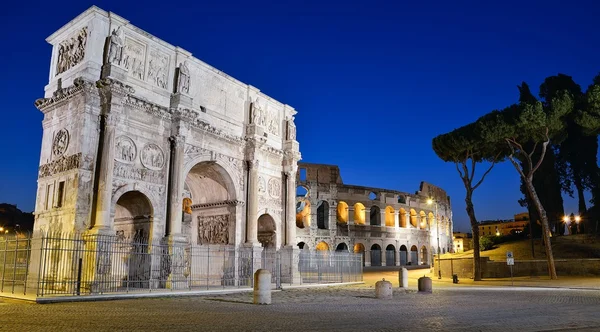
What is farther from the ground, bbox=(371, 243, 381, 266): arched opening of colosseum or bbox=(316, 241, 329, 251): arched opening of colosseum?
bbox=(316, 241, 329, 251): arched opening of colosseum

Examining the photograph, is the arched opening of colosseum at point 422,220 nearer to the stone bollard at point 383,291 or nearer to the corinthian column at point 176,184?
the corinthian column at point 176,184

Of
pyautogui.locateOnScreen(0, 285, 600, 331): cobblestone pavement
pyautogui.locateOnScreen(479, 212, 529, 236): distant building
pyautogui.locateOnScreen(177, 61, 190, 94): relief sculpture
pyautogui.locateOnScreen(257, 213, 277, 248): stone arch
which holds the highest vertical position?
pyautogui.locateOnScreen(177, 61, 190, 94): relief sculpture

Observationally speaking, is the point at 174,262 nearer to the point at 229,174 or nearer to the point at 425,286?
the point at 229,174

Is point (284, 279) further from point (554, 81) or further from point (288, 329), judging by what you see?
point (554, 81)

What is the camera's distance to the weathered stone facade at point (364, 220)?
4347cm

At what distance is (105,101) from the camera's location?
1581cm

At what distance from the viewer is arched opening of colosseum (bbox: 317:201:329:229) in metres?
44.2

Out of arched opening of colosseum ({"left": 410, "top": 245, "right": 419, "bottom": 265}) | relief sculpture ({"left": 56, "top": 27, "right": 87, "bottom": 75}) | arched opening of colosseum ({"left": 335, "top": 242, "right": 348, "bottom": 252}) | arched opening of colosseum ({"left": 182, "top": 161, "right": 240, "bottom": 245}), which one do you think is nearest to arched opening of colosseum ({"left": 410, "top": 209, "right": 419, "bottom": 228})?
arched opening of colosseum ({"left": 410, "top": 245, "right": 419, "bottom": 265})

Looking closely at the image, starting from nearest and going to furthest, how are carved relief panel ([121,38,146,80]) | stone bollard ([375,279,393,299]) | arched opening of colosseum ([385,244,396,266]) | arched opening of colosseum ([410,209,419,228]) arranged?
stone bollard ([375,279,393,299]) → carved relief panel ([121,38,146,80]) → arched opening of colosseum ([385,244,396,266]) → arched opening of colosseum ([410,209,419,228])

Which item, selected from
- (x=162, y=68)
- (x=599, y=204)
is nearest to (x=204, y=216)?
(x=162, y=68)

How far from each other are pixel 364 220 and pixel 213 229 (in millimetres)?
27001

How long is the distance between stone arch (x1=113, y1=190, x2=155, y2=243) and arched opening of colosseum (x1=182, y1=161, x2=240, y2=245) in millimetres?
3460

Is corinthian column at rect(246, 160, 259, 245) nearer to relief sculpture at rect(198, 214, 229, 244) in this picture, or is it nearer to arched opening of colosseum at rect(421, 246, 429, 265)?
relief sculpture at rect(198, 214, 229, 244)

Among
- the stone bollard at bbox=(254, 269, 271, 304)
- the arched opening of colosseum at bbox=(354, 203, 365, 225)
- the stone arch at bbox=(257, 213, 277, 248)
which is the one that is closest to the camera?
the stone bollard at bbox=(254, 269, 271, 304)
